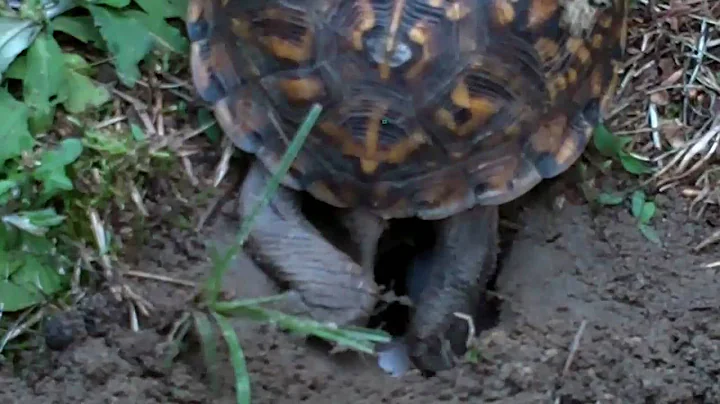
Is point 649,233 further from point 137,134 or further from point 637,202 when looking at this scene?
point 137,134

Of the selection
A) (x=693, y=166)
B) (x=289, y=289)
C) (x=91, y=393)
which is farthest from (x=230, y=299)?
(x=693, y=166)

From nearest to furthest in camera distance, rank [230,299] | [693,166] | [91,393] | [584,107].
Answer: [91,393] → [230,299] → [584,107] → [693,166]

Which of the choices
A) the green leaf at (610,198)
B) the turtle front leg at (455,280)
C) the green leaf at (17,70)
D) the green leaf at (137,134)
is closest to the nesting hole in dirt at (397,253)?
the turtle front leg at (455,280)

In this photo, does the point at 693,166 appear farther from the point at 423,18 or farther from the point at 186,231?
the point at 186,231

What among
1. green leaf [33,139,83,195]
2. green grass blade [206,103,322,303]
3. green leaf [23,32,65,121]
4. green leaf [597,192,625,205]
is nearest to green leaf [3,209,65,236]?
green leaf [33,139,83,195]

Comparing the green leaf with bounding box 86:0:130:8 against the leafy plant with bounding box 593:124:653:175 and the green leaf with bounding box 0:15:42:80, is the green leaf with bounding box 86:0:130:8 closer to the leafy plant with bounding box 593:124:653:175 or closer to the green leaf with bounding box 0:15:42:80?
the green leaf with bounding box 0:15:42:80

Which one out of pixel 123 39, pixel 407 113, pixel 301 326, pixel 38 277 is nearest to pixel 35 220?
pixel 38 277
